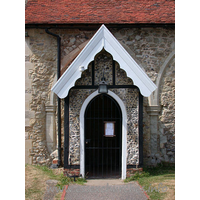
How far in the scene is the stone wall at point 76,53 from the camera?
7184 mm

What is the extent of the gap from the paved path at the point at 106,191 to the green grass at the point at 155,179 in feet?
0.60

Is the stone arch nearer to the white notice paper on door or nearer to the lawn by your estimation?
the white notice paper on door

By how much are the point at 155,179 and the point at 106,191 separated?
1403 mm

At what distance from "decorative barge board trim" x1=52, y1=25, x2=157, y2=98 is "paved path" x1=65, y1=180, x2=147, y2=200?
2.34 metres

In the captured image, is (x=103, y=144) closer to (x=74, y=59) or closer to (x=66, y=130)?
(x=66, y=130)

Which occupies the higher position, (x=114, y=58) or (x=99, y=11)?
(x=99, y=11)

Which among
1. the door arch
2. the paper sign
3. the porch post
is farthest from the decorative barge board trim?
the paper sign

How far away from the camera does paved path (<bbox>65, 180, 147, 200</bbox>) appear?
4.78m

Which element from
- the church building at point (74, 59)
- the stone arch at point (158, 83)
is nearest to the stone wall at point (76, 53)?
the church building at point (74, 59)

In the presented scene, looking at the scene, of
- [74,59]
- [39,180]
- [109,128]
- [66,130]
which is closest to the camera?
[39,180]

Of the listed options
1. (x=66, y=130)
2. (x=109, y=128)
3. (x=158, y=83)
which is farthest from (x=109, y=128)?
(x=158, y=83)

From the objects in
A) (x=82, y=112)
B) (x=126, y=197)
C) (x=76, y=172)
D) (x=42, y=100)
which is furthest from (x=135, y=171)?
(x=42, y=100)

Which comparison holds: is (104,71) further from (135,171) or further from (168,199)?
(168,199)

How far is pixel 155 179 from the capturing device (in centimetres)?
564
